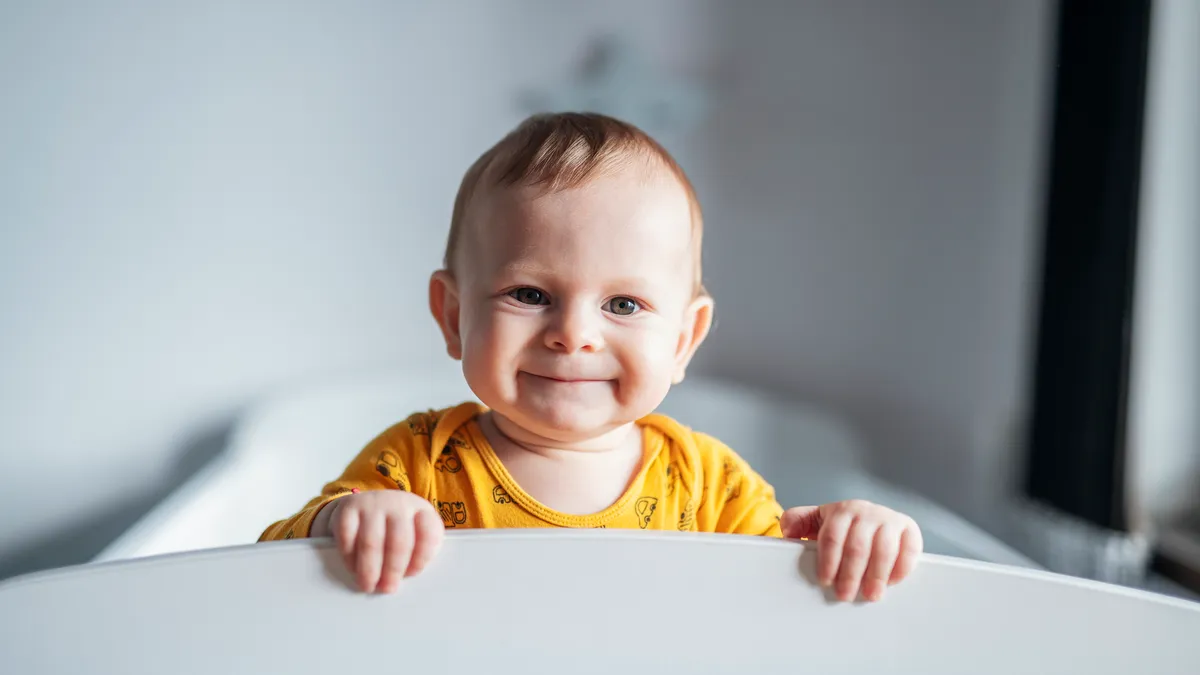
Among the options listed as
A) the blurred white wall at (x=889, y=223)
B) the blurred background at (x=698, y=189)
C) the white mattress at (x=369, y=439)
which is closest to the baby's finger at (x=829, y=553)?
the white mattress at (x=369, y=439)

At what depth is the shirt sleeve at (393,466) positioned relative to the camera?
849 millimetres

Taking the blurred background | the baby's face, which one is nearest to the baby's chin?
the baby's face

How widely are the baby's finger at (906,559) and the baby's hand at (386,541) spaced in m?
0.30

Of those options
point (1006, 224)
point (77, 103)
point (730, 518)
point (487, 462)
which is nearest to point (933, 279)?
point (1006, 224)

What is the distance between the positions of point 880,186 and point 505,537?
172 cm

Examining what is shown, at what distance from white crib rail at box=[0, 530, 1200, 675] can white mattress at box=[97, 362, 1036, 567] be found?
1.99 ft

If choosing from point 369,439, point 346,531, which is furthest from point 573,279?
point 369,439

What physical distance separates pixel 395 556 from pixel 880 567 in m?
0.32

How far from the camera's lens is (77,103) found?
138 cm

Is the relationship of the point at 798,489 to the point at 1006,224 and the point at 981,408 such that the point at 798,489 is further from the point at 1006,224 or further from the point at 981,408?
the point at 1006,224

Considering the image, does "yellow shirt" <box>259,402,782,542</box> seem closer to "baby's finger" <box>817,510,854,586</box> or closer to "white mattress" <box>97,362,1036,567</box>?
"baby's finger" <box>817,510,854,586</box>

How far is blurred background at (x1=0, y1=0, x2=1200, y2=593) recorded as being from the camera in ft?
4.67

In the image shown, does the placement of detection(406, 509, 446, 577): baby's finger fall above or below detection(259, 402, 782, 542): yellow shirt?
above

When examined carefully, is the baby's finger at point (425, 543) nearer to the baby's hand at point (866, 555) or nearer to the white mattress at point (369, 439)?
the baby's hand at point (866, 555)
